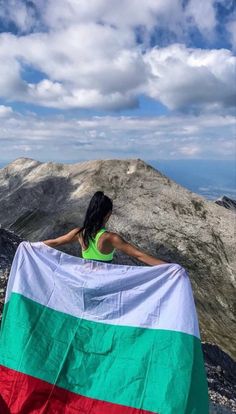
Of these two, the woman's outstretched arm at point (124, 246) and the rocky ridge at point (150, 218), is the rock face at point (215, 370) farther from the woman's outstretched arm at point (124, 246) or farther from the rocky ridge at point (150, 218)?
the rocky ridge at point (150, 218)

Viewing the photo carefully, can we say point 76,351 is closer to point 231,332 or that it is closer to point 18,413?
point 18,413

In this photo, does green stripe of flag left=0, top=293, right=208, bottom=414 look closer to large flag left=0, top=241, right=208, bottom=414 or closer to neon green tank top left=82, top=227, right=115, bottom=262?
large flag left=0, top=241, right=208, bottom=414

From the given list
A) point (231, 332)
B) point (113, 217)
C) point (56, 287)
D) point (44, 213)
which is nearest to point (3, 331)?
point (56, 287)

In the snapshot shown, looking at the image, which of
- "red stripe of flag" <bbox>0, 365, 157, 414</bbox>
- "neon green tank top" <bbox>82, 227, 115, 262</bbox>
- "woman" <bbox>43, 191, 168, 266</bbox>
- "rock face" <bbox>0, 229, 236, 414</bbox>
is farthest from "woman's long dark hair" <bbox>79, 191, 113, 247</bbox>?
"rock face" <bbox>0, 229, 236, 414</bbox>

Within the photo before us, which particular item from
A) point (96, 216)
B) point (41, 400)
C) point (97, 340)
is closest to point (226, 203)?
point (97, 340)

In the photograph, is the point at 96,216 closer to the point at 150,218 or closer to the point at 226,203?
the point at 150,218

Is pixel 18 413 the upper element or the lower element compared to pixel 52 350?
lower

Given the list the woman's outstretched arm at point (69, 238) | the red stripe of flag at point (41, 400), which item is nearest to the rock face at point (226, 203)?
the woman's outstretched arm at point (69, 238)
